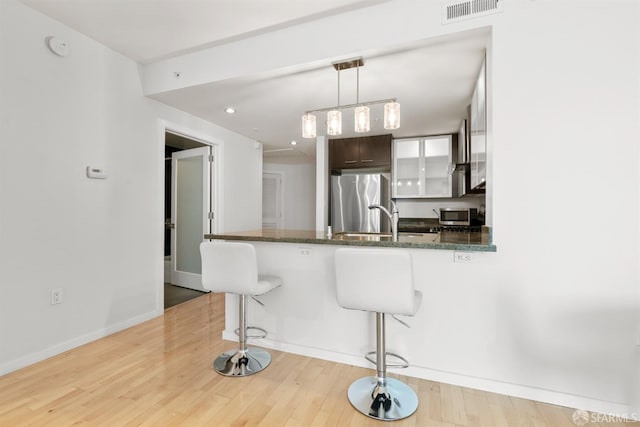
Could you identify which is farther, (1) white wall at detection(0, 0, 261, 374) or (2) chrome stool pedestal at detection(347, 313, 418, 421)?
(1) white wall at detection(0, 0, 261, 374)

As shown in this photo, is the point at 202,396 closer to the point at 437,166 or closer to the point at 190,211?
the point at 190,211

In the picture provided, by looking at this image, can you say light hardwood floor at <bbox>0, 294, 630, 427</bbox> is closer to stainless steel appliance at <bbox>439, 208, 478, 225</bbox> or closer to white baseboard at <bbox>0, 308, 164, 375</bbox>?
white baseboard at <bbox>0, 308, 164, 375</bbox>

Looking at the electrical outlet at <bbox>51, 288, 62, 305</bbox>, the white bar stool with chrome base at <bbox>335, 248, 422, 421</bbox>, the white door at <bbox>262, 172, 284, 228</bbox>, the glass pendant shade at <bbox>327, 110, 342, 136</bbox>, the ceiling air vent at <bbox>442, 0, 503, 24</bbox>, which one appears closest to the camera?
the white bar stool with chrome base at <bbox>335, 248, 422, 421</bbox>

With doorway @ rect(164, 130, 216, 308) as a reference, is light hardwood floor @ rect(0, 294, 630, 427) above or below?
below

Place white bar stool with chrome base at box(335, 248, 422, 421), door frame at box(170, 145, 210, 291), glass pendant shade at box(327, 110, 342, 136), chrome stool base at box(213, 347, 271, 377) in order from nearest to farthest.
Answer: white bar stool with chrome base at box(335, 248, 422, 421), chrome stool base at box(213, 347, 271, 377), glass pendant shade at box(327, 110, 342, 136), door frame at box(170, 145, 210, 291)

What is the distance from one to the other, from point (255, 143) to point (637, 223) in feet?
14.5

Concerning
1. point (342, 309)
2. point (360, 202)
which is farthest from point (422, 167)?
point (342, 309)

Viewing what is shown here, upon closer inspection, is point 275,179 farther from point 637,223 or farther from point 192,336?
point 637,223

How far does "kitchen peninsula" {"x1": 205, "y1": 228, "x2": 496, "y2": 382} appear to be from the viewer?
1.96 meters

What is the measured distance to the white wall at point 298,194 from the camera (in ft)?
23.9

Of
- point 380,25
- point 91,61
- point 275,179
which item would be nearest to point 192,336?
point 91,61

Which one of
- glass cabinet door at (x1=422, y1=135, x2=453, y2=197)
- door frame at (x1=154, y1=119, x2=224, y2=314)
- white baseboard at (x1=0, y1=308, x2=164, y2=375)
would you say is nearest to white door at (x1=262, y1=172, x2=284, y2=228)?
door frame at (x1=154, y1=119, x2=224, y2=314)

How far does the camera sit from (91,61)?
2602 millimetres

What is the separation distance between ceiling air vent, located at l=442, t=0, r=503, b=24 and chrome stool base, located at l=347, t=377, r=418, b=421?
2269 millimetres
